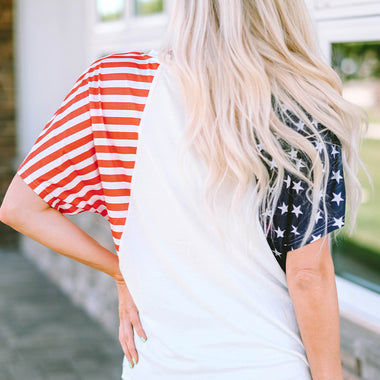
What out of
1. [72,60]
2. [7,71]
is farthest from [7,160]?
[72,60]

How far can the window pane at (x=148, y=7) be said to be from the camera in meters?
4.34

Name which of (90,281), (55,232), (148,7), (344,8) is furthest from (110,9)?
(55,232)

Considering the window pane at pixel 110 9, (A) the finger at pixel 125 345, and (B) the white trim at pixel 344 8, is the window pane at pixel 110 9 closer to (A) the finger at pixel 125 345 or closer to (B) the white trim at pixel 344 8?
(B) the white trim at pixel 344 8

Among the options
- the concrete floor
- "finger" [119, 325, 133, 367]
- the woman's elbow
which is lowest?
the concrete floor

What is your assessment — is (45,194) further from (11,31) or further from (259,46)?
(11,31)

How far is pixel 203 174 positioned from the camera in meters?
1.20

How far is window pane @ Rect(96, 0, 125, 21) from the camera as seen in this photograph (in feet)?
15.7

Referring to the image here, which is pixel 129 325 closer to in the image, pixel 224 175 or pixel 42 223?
pixel 42 223

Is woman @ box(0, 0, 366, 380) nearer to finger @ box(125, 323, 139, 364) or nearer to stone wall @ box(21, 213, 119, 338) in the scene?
finger @ box(125, 323, 139, 364)

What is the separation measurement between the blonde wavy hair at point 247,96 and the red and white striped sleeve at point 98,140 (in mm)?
93

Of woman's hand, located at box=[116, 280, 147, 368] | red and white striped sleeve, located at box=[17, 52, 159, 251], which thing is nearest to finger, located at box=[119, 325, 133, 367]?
woman's hand, located at box=[116, 280, 147, 368]

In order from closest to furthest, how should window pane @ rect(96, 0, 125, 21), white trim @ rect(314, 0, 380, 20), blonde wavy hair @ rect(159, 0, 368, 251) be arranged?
blonde wavy hair @ rect(159, 0, 368, 251), white trim @ rect(314, 0, 380, 20), window pane @ rect(96, 0, 125, 21)

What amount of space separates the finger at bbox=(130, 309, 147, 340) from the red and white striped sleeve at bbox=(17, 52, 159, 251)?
0.66 ft

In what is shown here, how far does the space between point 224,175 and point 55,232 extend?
1.41 feet
